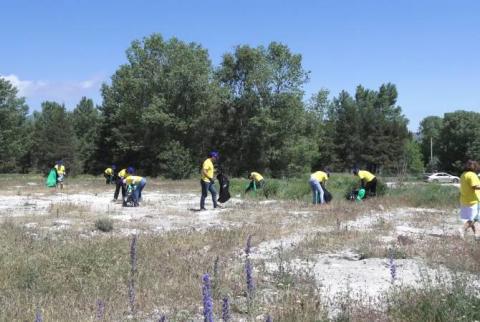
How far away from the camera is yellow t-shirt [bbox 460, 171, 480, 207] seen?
11.7 metres

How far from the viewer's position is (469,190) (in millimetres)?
11766

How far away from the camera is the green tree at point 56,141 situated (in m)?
70.3

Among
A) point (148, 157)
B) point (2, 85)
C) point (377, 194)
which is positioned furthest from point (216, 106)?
point (377, 194)

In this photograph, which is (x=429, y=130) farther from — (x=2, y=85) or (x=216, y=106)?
(x=2, y=85)

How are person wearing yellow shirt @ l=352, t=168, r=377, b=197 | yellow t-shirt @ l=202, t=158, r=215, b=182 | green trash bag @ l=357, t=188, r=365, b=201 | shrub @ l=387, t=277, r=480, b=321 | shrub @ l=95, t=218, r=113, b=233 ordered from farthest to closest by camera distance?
person wearing yellow shirt @ l=352, t=168, r=377, b=197 < green trash bag @ l=357, t=188, r=365, b=201 < yellow t-shirt @ l=202, t=158, r=215, b=182 < shrub @ l=95, t=218, r=113, b=233 < shrub @ l=387, t=277, r=480, b=321

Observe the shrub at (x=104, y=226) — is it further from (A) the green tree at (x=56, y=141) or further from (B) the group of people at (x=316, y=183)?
(A) the green tree at (x=56, y=141)

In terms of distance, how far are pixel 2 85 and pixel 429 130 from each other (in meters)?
84.6

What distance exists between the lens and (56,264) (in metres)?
7.62

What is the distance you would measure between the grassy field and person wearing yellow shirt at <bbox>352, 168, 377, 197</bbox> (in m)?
4.39

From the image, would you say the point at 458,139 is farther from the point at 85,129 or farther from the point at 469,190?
the point at 469,190

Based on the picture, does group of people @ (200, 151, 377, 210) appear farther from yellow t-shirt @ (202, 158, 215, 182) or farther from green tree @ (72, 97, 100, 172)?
green tree @ (72, 97, 100, 172)

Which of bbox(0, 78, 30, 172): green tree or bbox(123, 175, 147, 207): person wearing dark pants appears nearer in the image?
bbox(123, 175, 147, 207): person wearing dark pants

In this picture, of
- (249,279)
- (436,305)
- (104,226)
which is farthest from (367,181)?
(249,279)

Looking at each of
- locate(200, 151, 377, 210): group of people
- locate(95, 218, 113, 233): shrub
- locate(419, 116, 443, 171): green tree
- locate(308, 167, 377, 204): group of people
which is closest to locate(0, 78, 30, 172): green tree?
locate(200, 151, 377, 210): group of people
